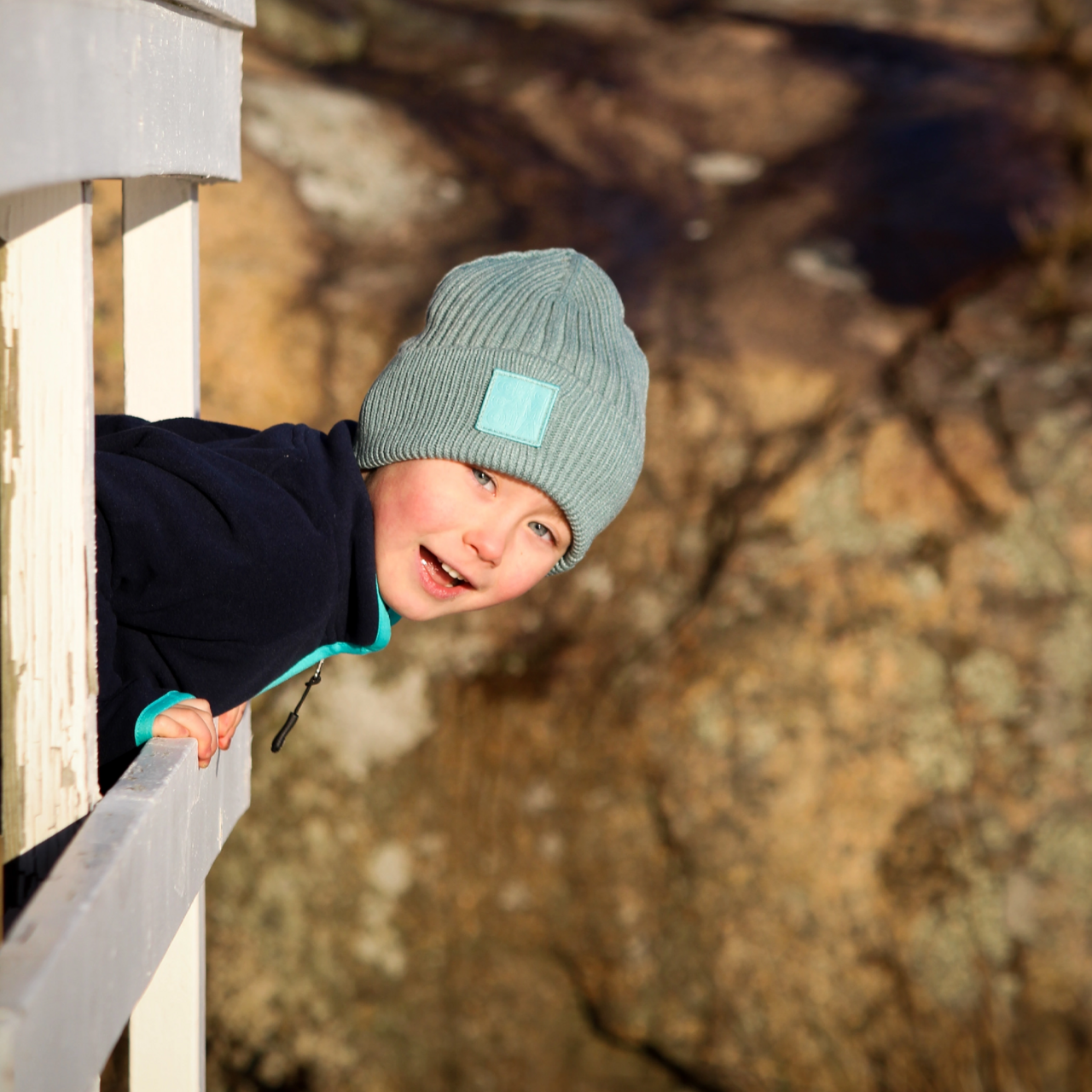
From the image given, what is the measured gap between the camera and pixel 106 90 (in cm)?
77

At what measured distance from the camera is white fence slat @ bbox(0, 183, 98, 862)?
758mm

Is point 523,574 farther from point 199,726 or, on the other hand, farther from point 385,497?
point 199,726

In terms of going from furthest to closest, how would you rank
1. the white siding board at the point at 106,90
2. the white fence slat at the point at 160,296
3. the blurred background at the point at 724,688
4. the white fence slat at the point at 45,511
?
the blurred background at the point at 724,688
the white fence slat at the point at 160,296
the white fence slat at the point at 45,511
the white siding board at the point at 106,90

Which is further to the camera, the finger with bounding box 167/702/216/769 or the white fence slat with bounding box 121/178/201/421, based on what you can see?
the white fence slat with bounding box 121/178/201/421

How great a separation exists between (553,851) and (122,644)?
1.81m

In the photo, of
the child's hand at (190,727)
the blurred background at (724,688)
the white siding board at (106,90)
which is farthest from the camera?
the blurred background at (724,688)

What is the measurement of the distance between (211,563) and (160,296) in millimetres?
413

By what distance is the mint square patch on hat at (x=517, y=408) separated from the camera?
5.29 feet

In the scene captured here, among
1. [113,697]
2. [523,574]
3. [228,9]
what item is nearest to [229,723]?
[113,697]

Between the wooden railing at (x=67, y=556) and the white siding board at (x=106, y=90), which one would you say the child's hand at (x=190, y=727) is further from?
the white siding board at (x=106, y=90)

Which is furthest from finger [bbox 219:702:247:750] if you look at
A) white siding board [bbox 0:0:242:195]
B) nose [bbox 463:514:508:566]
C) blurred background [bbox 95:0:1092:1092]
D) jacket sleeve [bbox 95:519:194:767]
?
blurred background [bbox 95:0:1092:1092]

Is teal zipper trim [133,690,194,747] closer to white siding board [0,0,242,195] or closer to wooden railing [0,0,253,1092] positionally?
wooden railing [0,0,253,1092]

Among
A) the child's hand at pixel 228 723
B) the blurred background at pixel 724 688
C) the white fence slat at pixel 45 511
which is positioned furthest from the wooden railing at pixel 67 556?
the blurred background at pixel 724 688

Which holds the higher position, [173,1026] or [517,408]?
[517,408]
